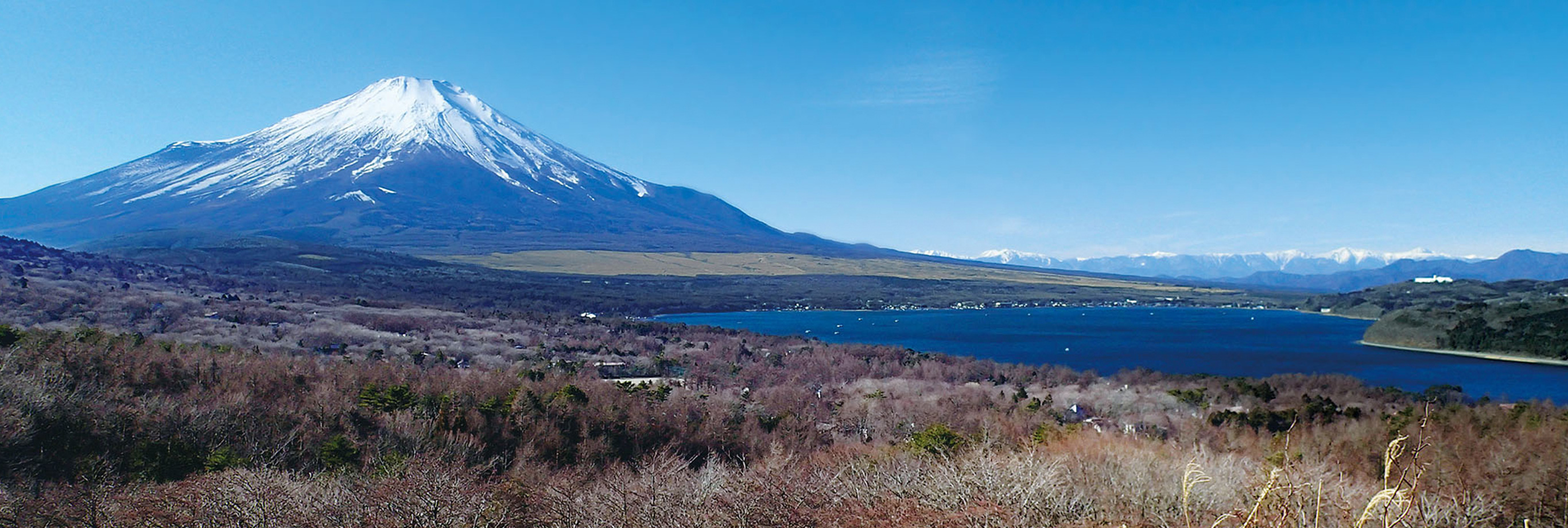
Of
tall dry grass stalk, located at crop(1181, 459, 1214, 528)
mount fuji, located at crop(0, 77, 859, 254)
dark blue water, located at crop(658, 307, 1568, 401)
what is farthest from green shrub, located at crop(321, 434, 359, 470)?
mount fuji, located at crop(0, 77, 859, 254)

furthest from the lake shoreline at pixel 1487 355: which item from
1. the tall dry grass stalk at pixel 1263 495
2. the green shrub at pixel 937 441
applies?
the tall dry grass stalk at pixel 1263 495

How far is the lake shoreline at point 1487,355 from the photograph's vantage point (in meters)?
59.0

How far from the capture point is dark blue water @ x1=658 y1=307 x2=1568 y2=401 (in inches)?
2066

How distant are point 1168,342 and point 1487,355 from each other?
75.1ft

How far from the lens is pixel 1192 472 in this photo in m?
2.61

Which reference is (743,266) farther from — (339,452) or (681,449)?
(339,452)

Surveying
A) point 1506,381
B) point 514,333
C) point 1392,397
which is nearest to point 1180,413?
point 1392,397

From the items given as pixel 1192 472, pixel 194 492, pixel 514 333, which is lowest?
pixel 514 333

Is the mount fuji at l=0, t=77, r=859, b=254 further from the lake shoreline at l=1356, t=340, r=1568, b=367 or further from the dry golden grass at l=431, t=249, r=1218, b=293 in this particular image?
the lake shoreline at l=1356, t=340, r=1568, b=367

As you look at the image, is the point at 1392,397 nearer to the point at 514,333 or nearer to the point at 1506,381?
the point at 1506,381

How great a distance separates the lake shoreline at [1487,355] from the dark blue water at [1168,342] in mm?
1000

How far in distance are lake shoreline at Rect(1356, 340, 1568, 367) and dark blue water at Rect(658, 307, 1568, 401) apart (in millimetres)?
1000

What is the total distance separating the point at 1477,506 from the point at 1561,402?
1827 inches

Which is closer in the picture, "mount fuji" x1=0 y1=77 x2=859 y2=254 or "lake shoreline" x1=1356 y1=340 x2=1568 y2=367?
"lake shoreline" x1=1356 y1=340 x2=1568 y2=367
